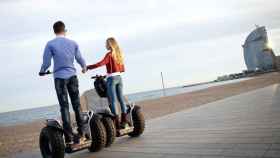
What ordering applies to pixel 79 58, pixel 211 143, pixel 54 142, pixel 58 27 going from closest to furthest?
pixel 211 143 → pixel 54 142 → pixel 58 27 → pixel 79 58

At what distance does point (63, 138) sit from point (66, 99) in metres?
0.53

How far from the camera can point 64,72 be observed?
15.5 feet

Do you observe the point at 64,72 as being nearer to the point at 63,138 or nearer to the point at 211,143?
the point at 63,138

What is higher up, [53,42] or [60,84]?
[53,42]

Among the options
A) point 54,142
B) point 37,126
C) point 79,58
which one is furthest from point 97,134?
point 37,126

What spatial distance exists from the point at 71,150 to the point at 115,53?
1.79 m

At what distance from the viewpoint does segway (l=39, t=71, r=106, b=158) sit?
4547mm

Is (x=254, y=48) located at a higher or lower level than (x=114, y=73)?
higher

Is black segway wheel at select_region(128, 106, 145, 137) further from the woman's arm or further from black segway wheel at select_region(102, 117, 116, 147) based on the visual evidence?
the woman's arm

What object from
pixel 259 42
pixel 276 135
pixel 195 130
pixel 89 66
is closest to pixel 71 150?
pixel 89 66

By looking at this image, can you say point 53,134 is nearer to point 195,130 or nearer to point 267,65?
point 195,130

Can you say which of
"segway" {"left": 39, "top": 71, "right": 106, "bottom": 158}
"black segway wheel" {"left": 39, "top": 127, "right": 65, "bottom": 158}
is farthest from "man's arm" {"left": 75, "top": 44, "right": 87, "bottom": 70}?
"black segway wheel" {"left": 39, "top": 127, "right": 65, "bottom": 158}

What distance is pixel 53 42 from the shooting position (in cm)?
477

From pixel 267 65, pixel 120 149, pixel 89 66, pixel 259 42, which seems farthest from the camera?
pixel 259 42
